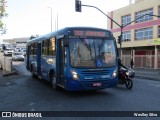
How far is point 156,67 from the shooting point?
39031mm

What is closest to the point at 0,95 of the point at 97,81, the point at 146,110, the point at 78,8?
the point at 97,81

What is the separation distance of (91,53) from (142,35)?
34146 mm

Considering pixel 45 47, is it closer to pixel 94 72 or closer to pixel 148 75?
pixel 94 72

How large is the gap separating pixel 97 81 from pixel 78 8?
49.7 feet

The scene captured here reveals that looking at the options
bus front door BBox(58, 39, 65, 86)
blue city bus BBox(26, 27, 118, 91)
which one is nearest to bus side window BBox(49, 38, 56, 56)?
blue city bus BBox(26, 27, 118, 91)

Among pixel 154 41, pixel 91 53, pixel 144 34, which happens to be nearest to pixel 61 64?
pixel 91 53

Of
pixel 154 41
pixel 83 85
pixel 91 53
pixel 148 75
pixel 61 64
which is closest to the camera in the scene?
pixel 83 85

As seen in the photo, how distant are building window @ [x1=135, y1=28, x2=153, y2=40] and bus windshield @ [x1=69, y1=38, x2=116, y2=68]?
31.7 m

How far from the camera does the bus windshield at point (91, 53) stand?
10.6 metres

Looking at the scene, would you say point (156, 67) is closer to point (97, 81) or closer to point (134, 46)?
point (134, 46)

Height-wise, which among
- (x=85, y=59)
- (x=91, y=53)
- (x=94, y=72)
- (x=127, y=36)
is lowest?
(x=94, y=72)

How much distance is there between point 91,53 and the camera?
424 inches

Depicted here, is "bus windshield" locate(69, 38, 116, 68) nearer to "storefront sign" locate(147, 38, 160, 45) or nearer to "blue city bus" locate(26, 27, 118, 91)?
"blue city bus" locate(26, 27, 118, 91)

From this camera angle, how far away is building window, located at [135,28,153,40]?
41688 mm
